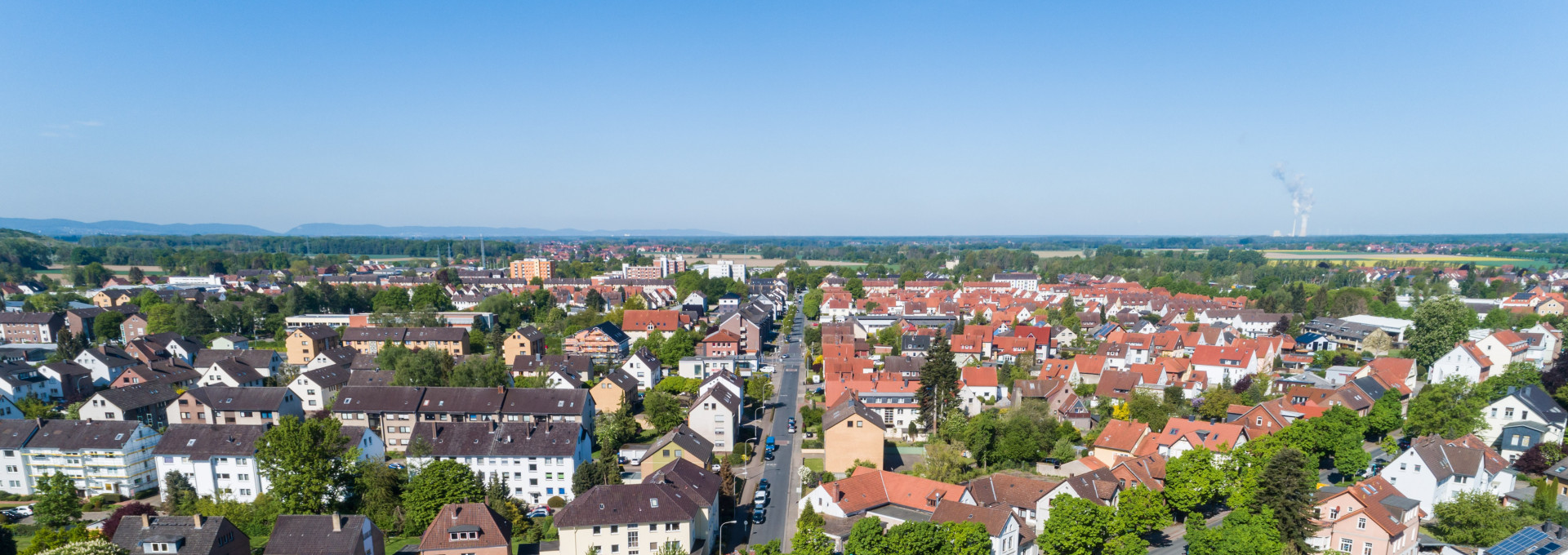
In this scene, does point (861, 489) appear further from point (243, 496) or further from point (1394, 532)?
point (243, 496)

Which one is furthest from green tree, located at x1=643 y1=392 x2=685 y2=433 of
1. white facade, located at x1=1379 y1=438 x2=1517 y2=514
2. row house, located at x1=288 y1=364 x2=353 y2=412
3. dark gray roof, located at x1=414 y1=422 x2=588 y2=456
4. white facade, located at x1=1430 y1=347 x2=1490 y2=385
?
white facade, located at x1=1430 y1=347 x2=1490 y2=385

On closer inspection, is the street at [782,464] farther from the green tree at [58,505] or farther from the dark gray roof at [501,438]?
the green tree at [58,505]

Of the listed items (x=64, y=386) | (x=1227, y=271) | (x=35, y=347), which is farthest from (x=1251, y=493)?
(x=1227, y=271)

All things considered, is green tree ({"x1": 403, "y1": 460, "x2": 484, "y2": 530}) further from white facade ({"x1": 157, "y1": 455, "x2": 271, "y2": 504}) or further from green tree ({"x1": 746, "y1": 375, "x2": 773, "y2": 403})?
green tree ({"x1": 746, "y1": 375, "x2": 773, "y2": 403})

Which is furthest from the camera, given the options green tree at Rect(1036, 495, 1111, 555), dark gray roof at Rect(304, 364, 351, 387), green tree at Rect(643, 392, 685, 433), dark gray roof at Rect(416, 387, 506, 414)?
dark gray roof at Rect(304, 364, 351, 387)

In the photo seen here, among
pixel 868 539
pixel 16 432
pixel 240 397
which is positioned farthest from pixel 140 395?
pixel 868 539

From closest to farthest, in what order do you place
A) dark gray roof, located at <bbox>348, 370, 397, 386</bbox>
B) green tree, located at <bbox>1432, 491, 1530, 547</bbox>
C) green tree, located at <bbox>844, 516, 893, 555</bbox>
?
1. green tree, located at <bbox>844, 516, 893, 555</bbox>
2. green tree, located at <bbox>1432, 491, 1530, 547</bbox>
3. dark gray roof, located at <bbox>348, 370, 397, 386</bbox>

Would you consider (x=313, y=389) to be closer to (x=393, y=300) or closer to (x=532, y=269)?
(x=393, y=300)
